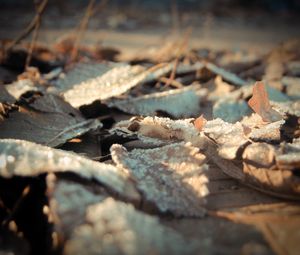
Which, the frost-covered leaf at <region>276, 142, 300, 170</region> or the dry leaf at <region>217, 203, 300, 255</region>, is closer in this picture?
the dry leaf at <region>217, 203, 300, 255</region>

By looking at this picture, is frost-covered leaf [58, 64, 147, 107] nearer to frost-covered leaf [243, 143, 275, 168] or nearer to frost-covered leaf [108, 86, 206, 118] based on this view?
frost-covered leaf [108, 86, 206, 118]

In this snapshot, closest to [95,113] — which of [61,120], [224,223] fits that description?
[61,120]

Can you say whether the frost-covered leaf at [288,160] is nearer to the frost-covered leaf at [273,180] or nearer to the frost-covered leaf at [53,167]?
the frost-covered leaf at [273,180]

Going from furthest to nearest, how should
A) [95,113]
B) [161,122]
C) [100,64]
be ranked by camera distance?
[100,64]
[95,113]
[161,122]

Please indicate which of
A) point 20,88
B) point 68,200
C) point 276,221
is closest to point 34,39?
point 20,88

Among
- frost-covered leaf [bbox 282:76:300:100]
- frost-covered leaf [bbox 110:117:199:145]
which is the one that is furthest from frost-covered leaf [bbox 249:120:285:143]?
frost-covered leaf [bbox 282:76:300:100]

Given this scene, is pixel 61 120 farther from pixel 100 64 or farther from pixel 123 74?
pixel 100 64
